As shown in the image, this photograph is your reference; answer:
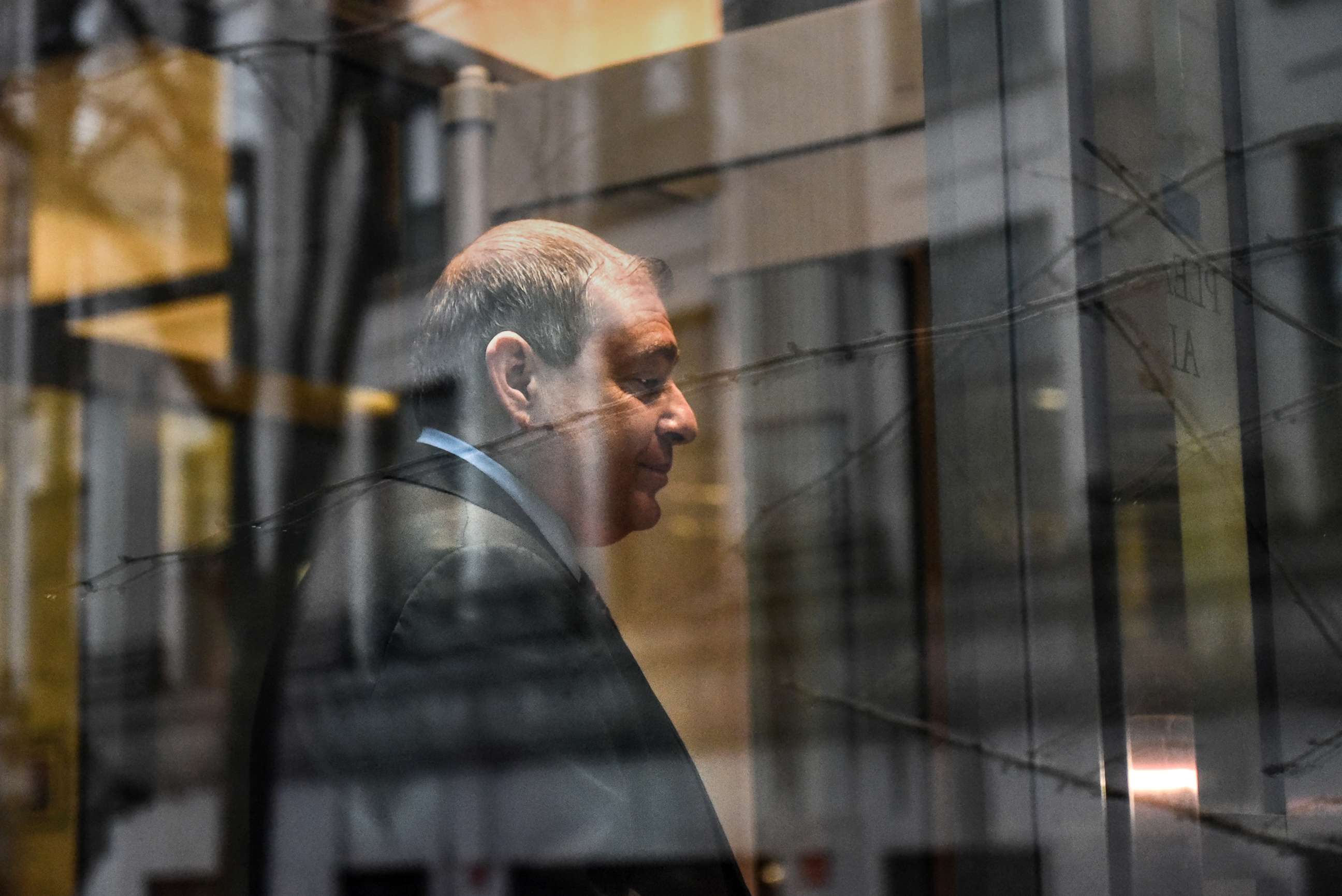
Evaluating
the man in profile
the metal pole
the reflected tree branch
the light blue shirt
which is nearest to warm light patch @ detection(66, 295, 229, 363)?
the metal pole

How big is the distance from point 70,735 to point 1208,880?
1.07 metres

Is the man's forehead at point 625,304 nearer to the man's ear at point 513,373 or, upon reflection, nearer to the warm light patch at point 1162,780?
the man's ear at point 513,373

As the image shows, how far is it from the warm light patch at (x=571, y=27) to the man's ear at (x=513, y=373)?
352 mm

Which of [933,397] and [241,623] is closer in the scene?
[933,397]

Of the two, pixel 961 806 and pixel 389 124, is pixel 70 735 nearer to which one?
pixel 389 124

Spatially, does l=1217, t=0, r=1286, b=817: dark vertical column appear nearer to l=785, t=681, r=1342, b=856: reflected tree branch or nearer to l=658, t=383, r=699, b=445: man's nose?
l=785, t=681, r=1342, b=856: reflected tree branch

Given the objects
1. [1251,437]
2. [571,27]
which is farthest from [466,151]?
[1251,437]

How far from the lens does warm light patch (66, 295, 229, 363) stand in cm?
145

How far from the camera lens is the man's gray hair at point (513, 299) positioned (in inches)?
40.1

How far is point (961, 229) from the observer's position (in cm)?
103

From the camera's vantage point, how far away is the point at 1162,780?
3.04 feet

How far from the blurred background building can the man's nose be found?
0.04 meters

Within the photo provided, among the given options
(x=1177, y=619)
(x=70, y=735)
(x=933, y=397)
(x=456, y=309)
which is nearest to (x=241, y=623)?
(x=70, y=735)

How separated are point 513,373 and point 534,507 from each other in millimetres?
102
